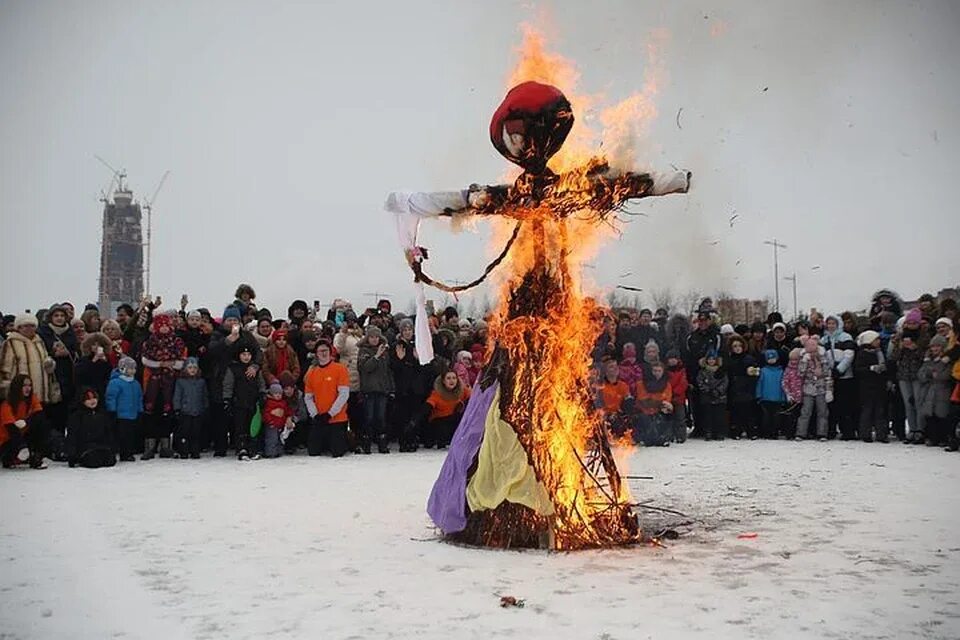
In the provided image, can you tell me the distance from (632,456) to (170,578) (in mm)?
7342

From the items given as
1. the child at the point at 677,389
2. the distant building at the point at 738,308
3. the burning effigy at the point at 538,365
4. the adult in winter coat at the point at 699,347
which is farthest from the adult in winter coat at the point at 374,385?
the distant building at the point at 738,308

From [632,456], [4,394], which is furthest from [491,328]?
[4,394]

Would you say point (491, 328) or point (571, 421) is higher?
point (491, 328)

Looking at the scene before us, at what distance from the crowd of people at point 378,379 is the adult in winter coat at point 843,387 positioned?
0.02 meters

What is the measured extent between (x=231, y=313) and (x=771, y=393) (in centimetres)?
791

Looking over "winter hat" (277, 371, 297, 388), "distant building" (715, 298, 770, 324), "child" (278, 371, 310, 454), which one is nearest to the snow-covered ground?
"child" (278, 371, 310, 454)

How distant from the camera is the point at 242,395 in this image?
37.8ft

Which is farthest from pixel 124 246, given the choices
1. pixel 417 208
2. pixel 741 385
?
pixel 417 208

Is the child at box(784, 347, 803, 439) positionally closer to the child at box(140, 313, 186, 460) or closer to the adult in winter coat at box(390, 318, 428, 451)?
the adult in winter coat at box(390, 318, 428, 451)

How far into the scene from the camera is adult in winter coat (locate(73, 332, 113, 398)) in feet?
36.6

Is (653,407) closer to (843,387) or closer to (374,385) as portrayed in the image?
(843,387)

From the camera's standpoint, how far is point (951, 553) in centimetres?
562

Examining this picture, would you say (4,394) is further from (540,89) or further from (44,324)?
(540,89)

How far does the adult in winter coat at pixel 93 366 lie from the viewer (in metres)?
11.2
